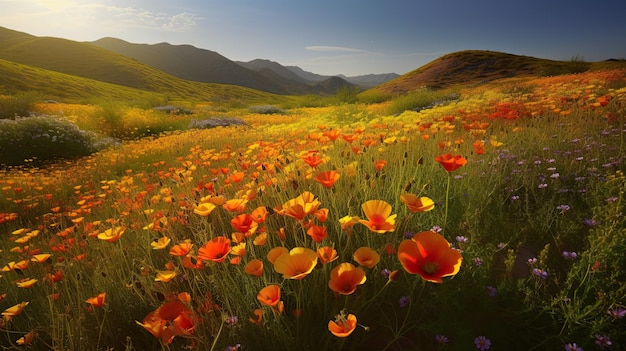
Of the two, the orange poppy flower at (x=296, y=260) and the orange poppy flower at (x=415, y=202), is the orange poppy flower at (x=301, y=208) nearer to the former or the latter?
the orange poppy flower at (x=296, y=260)

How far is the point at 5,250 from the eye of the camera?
299cm

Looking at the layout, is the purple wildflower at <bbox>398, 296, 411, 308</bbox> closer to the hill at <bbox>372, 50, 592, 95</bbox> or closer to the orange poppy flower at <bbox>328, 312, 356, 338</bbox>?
the orange poppy flower at <bbox>328, 312, 356, 338</bbox>

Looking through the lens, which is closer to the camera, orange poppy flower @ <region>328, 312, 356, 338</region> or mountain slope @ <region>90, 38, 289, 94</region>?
orange poppy flower @ <region>328, 312, 356, 338</region>

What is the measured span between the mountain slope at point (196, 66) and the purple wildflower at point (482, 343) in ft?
550

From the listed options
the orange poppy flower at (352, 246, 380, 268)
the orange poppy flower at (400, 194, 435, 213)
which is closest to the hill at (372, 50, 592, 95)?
the orange poppy flower at (400, 194, 435, 213)

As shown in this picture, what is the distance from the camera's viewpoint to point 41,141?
346 inches

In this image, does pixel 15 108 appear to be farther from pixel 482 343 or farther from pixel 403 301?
pixel 482 343

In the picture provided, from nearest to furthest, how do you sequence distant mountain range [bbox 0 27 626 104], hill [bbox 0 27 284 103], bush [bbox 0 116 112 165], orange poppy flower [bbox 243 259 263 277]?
1. orange poppy flower [bbox 243 259 263 277]
2. bush [bbox 0 116 112 165]
3. distant mountain range [bbox 0 27 626 104]
4. hill [bbox 0 27 284 103]

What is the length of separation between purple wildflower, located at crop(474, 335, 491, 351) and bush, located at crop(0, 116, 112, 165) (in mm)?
10818

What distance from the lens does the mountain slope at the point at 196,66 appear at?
168000 millimetres

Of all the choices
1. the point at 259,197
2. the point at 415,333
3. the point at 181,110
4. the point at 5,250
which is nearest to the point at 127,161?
the point at 5,250

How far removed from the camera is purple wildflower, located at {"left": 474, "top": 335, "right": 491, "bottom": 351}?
1.18 metres

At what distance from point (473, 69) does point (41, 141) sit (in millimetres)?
38345

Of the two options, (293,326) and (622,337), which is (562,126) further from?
(293,326)
